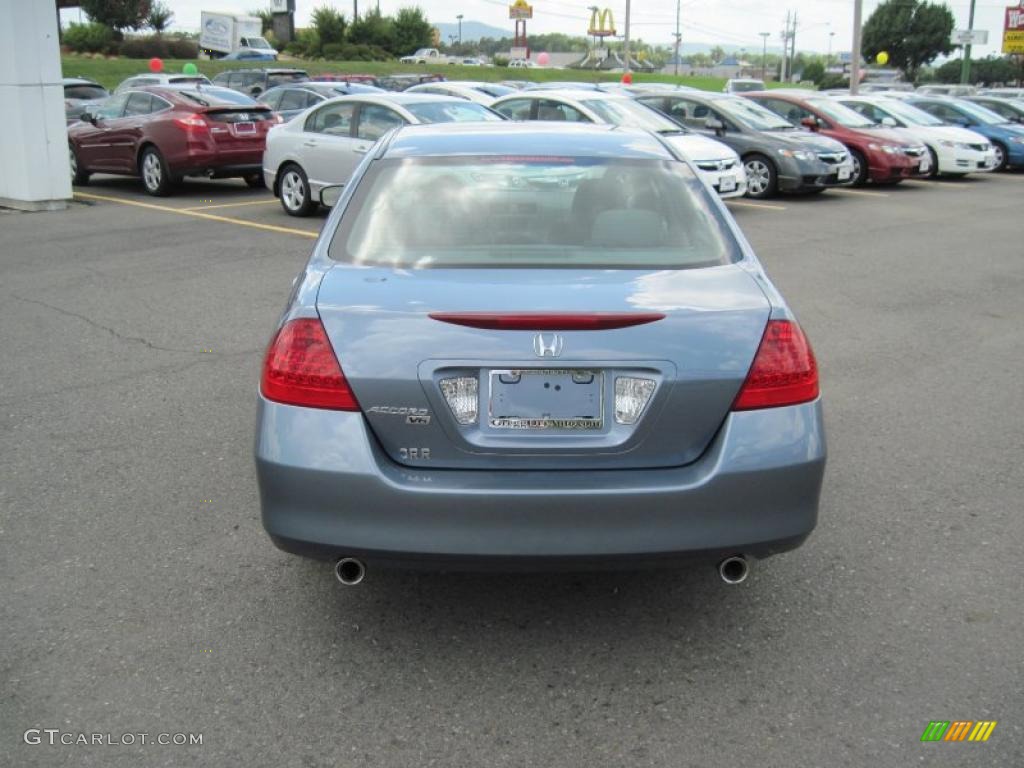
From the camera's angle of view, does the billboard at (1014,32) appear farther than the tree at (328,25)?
No

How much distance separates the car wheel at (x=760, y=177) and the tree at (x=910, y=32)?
235 ft

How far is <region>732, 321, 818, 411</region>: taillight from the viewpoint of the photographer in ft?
10.7

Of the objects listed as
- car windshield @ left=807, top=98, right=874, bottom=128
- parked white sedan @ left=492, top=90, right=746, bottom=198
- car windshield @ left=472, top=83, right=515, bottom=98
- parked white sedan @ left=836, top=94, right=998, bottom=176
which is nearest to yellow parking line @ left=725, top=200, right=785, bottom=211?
parked white sedan @ left=492, top=90, right=746, bottom=198

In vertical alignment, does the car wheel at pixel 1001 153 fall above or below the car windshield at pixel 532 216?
below

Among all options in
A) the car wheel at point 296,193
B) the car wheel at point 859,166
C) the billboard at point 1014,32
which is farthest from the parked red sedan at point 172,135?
the billboard at point 1014,32

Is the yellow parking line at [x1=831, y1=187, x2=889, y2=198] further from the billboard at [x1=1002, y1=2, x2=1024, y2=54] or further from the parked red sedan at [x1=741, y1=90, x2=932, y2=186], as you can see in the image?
the billboard at [x1=1002, y1=2, x2=1024, y2=54]

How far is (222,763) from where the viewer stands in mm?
2934

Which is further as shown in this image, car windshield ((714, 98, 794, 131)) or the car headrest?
car windshield ((714, 98, 794, 131))

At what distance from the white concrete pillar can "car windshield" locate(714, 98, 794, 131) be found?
1010cm

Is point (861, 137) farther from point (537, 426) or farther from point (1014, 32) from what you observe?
point (1014, 32)

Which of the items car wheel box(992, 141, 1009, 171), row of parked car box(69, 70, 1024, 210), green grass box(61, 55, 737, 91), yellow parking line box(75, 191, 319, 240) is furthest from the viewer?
green grass box(61, 55, 737, 91)

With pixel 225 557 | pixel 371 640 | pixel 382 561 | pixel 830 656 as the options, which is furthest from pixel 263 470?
pixel 830 656

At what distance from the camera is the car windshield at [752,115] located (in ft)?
58.8

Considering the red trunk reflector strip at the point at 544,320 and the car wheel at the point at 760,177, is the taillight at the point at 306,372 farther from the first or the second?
the car wheel at the point at 760,177
